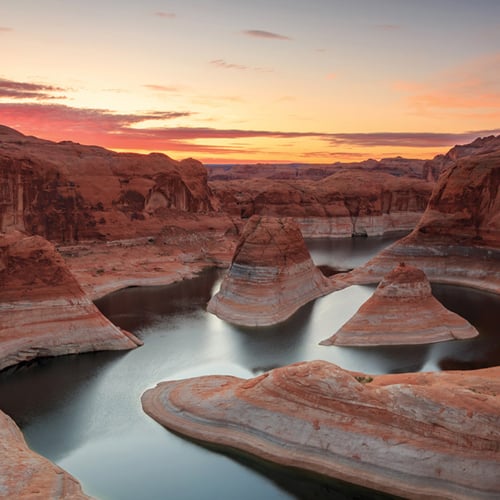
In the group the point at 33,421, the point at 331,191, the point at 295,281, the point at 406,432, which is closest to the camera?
the point at 406,432

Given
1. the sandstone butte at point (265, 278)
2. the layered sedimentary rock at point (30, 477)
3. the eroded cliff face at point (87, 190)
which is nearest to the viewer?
the layered sedimentary rock at point (30, 477)

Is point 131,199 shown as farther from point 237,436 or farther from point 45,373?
point 237,436

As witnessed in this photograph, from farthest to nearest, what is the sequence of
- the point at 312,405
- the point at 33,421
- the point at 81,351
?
the point at 81,351
the point at 33,421
the point at 312,405

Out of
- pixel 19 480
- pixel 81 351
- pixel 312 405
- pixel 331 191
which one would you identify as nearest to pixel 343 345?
pixel 312 405

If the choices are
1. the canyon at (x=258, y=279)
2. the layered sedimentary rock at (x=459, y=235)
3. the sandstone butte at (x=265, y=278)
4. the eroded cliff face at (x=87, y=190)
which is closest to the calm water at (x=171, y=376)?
the canyon at (x=258, y=279)

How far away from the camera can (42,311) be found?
28031 mm

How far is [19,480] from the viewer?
15.5m

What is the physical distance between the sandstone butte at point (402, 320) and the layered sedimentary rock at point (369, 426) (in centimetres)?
836

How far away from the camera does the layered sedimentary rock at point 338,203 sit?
9031 cm

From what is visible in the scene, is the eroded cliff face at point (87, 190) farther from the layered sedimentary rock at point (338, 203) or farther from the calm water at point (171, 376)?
the layered sedimentary rock at point (338, 203)

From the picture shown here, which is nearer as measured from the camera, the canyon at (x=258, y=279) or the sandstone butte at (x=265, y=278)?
the canyon at (x=258, y=279)

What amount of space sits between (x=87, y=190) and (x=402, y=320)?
4190 cm

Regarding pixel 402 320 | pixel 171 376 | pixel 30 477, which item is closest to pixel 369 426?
pixel 30 477

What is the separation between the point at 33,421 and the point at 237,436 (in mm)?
8703
